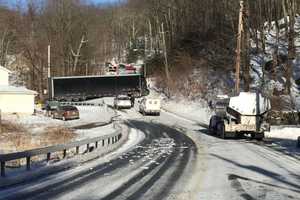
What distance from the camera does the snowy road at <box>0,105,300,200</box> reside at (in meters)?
A: 12.6

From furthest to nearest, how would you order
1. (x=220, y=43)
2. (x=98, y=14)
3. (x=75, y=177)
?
(x=98, y=14)
(x=220, y=43)
(x=75, y=177)

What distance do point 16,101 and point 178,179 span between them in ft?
179

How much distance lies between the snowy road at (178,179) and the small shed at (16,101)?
149 feet

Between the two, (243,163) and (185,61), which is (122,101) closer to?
(185,61)

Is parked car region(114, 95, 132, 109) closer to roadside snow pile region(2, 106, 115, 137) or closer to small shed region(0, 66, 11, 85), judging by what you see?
roadside snow pile region(2, 106, 115, 137)

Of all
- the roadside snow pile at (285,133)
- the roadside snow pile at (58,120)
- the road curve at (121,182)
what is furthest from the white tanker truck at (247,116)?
the roadside snow pile at (58,120)

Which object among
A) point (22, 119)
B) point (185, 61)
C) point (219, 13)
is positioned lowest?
point (22, 119)

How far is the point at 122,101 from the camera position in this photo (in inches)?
2881

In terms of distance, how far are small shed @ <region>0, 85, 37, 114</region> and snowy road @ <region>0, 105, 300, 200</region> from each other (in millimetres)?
45266

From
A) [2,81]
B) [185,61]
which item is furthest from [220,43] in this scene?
[2,81]

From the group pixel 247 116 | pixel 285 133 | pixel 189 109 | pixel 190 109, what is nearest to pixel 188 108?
pixel 189 109

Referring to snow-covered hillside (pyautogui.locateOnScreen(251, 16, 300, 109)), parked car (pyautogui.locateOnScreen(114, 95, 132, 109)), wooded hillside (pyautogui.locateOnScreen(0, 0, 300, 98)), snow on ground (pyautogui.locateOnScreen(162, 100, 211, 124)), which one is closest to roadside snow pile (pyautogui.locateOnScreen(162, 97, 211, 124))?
snow on ground (pyautogui.locateOnScreen(162, 100, 211, 124))

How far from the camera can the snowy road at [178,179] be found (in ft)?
41.2

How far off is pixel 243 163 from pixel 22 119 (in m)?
41.6
